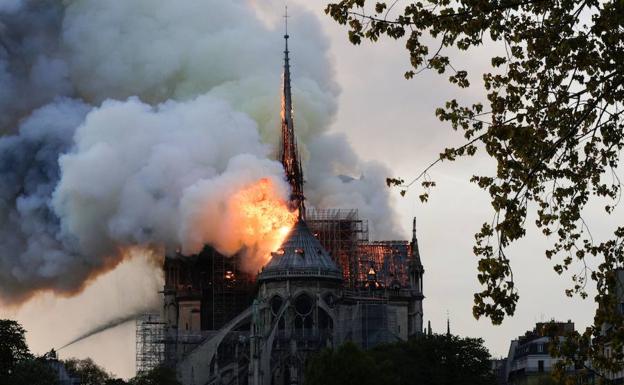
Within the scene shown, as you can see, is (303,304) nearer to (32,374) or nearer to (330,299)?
(330,299)

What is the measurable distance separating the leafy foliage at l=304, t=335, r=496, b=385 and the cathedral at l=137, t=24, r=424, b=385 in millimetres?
16396

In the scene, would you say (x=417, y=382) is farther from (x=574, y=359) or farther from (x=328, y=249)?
(x=574, y=359)

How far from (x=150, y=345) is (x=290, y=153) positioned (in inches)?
878

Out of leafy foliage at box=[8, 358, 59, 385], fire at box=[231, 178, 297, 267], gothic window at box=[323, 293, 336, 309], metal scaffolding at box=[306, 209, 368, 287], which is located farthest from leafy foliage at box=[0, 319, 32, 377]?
metal scaffolding at box=[306, 209, 368, 287]

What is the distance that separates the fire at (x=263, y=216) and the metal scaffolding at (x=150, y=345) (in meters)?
12.6

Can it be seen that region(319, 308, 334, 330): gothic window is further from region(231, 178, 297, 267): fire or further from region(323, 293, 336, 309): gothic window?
region(231, 178, 297, 267): fire

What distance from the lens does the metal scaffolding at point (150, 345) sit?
191 metres

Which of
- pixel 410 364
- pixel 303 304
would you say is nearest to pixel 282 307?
pixel 303 304

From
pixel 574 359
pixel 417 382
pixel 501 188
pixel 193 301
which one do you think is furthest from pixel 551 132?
pixel 193 301

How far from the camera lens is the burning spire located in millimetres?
188750

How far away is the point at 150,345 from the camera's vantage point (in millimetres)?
193375

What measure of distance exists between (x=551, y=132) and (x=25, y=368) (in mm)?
112950

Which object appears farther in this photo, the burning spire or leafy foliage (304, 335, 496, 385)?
the burning spire

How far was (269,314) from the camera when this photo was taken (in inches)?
7239
